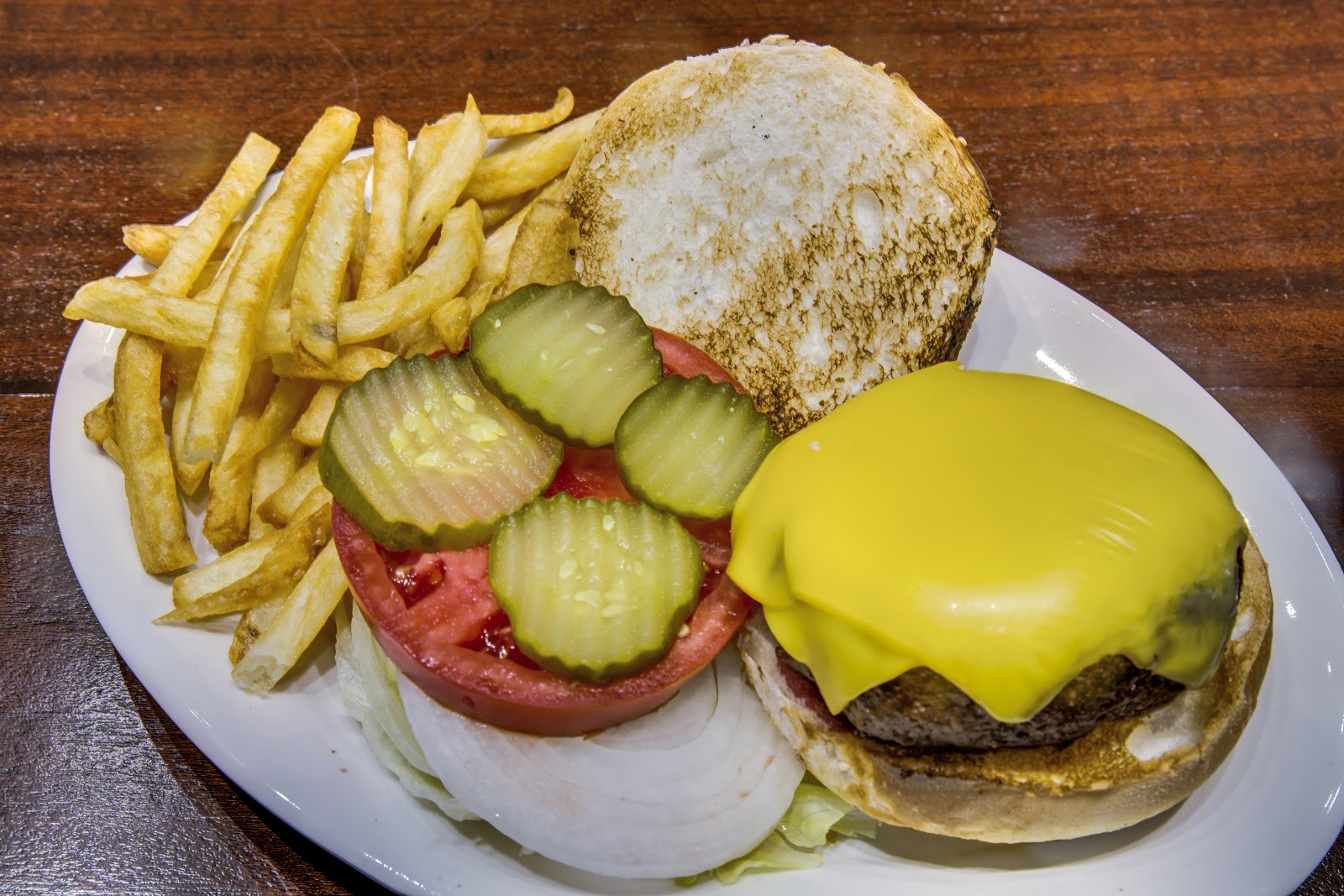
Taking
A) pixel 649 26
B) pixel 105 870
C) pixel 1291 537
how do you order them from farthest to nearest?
pixel 649 26
pixel 1291 537
pixel 105 870

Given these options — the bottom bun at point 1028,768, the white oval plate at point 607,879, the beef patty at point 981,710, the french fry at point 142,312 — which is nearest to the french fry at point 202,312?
the french fry at point 142,312

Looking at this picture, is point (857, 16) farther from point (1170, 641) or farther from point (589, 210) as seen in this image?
point (1170, 641)

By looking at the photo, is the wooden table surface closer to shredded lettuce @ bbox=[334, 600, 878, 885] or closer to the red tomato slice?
shredded lettuce @ bbox=[334, 600, 878, 885]

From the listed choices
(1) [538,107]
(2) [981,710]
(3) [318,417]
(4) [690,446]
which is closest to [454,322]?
(3) [318,417]

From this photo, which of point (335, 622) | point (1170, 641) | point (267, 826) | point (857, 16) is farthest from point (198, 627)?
point (857, 16)

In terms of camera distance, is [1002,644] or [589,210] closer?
[1002,644]

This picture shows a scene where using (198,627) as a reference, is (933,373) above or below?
above

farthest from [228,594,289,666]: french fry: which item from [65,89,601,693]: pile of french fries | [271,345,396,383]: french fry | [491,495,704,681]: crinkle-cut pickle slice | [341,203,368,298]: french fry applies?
[341,203,368,298]: french fry

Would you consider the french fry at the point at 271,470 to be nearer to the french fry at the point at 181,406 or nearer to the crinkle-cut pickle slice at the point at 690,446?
the french fry at the point at 181,406
